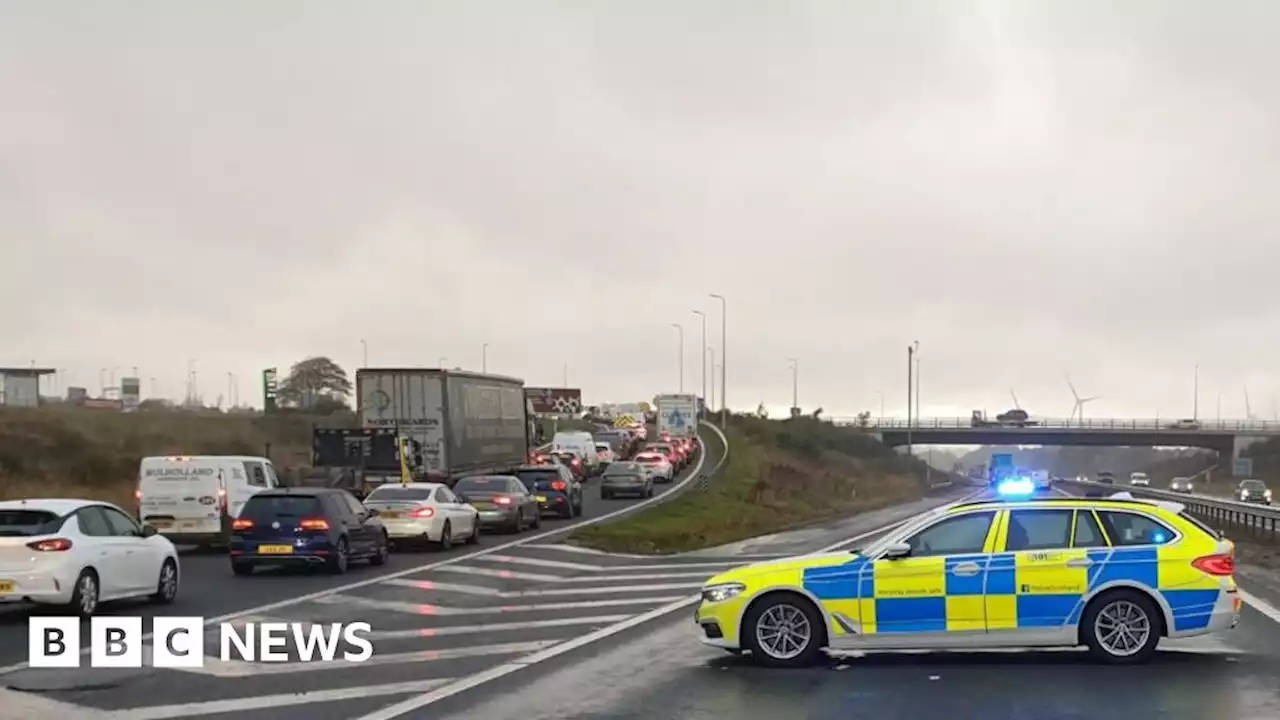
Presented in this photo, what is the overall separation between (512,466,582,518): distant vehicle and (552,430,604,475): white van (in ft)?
73.8

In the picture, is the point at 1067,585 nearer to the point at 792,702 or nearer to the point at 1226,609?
the point at 1226,609

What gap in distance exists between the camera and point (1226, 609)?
1252 cm

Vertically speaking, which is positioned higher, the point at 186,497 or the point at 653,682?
the point at 186,497

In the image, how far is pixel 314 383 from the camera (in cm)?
12025

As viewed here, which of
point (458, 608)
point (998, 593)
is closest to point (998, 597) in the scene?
point (998, 593)

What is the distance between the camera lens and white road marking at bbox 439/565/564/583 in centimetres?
2257

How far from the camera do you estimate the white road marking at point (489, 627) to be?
1520cm

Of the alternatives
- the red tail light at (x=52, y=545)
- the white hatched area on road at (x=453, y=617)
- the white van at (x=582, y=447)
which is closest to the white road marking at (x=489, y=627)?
the white hatched area on road at (x=453, y=617)

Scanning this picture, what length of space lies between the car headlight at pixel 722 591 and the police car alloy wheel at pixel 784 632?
0.22m

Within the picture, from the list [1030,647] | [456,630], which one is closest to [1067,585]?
[1030,647]

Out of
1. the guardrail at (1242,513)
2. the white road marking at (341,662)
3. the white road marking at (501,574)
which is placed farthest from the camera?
the guardrail at (1242,513)

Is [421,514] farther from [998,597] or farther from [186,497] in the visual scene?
[998,597]

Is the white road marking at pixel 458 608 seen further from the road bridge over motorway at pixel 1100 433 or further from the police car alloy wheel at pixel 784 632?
the road bridge over motorway at pixel 1100 433

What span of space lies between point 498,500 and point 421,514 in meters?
5.25
